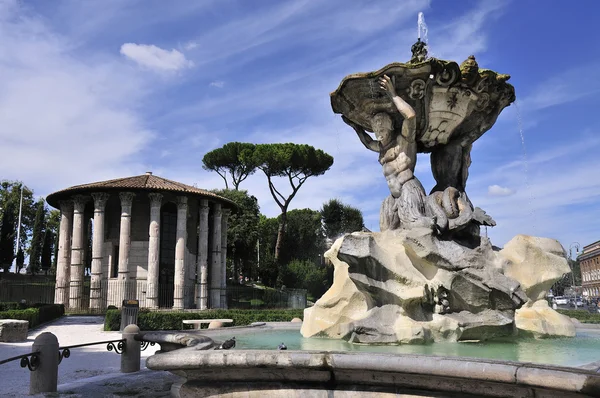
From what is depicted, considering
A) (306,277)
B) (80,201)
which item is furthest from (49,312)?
(306,277)

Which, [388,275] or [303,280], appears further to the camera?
[303,280]

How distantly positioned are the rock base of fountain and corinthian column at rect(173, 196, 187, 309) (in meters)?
22.9

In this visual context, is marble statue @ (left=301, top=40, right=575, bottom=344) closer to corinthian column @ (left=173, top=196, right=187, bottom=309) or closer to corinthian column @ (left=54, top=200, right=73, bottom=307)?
corinthian column @ (left=173, top=196, right=187, bottom=309)

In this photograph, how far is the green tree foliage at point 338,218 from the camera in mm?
45469

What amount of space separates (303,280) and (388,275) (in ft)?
113

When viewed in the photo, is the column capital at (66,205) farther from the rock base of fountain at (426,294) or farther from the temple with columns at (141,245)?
the rock base of fountain at (426,294)

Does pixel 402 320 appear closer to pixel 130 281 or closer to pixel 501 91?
pixel 501 91

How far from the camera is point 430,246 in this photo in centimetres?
656

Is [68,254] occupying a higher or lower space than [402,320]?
higher

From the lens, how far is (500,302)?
20.8 feet

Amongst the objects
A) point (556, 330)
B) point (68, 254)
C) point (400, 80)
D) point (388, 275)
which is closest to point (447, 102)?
point (400, 80)

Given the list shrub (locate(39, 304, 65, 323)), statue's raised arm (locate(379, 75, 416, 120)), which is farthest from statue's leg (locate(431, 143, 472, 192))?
shrub (locate(39, 304, 65, 323))

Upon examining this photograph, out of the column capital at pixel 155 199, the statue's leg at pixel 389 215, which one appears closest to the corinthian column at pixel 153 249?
the column capital at pixel 155 199

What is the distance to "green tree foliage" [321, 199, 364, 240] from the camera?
45.5 meters
